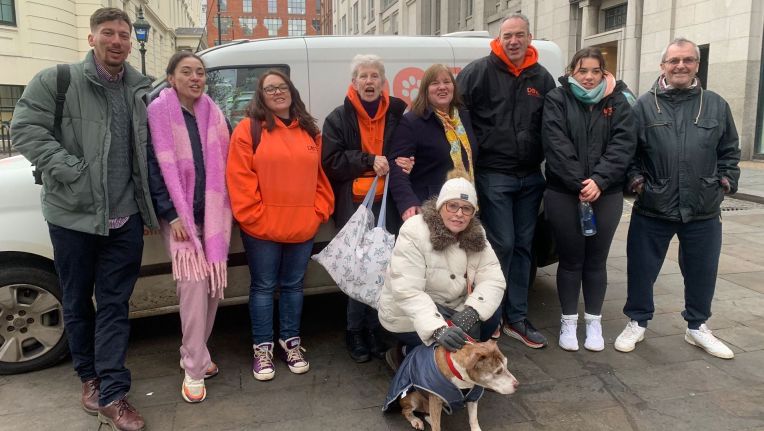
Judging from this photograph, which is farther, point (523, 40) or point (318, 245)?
point (318, 245)

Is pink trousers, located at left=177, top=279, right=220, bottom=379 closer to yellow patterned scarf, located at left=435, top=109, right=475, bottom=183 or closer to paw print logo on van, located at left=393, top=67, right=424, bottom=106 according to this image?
yellow patterned scarf, located at left=435, top=109, right=475, bottom=183

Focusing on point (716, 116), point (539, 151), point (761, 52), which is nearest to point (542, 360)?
point (539, 151)

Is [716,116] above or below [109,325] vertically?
above

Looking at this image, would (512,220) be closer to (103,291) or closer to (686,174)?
(686,174)

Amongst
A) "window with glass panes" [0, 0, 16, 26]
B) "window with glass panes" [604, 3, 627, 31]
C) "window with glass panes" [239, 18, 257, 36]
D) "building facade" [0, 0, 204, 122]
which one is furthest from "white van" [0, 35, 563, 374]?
"window with glass panes" [239, 18, 257, 36]

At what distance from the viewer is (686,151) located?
357cm

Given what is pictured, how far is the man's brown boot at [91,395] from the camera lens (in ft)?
10.1

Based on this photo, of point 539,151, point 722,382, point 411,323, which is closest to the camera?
point 411,323

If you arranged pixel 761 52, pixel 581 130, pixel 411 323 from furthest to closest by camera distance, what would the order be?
pixel 761 52 → pixel 581 130 → pixel 411 323

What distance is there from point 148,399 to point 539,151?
2823 millimetres

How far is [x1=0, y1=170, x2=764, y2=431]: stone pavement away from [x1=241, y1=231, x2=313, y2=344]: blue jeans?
0.30 m

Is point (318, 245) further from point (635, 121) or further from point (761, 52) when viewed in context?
point (761, 52)

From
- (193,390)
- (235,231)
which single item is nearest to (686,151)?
(235,231)

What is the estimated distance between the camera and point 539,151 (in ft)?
12.6
